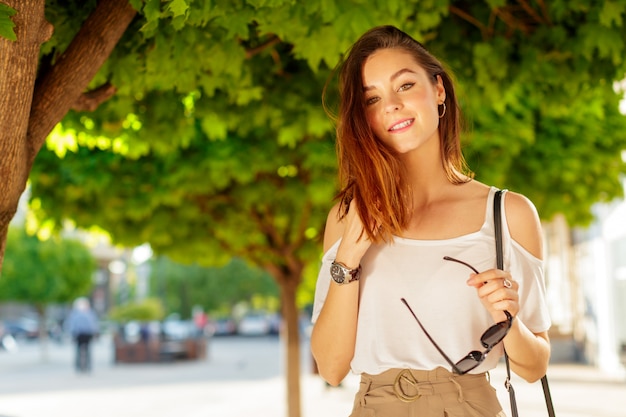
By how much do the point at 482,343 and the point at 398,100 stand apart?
2.53 ft

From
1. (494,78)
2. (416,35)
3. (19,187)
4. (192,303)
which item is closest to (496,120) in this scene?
(494,78)

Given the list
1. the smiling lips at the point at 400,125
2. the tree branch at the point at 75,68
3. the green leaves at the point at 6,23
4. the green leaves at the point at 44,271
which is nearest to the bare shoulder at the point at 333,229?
the smiling lips at the point at 400,125

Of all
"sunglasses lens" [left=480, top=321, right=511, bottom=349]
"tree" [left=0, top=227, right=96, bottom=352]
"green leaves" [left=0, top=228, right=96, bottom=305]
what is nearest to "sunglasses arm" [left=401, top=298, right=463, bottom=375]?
"sunglasses lens" [left=480, top=321, right=511, bottom=349]

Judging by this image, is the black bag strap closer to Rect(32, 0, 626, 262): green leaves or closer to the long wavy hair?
the long wavy hair

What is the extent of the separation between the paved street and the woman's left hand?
909 cm

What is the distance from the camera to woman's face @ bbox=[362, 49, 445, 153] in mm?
2488

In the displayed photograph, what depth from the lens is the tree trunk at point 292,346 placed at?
413 inches

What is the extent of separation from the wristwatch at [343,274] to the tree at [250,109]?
0.85 metres

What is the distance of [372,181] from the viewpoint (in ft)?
7.97

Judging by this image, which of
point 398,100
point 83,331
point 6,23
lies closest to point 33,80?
point 6,23

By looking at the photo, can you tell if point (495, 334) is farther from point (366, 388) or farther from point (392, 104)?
point (392, 104)

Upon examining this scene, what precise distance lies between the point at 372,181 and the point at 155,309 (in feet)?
101

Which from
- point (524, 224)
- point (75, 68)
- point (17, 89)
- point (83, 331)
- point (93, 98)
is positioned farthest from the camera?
point (83, 331)

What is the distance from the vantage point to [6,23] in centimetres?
271
